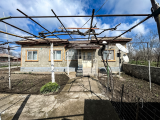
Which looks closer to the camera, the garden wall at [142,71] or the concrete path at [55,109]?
the concrete path at [55,109]

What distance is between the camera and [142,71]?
6.75 meters

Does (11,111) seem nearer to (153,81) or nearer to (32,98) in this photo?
(32,98)

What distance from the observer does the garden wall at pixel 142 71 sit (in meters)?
5.43

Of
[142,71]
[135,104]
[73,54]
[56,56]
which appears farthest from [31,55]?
[142,71]

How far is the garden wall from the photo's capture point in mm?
5434

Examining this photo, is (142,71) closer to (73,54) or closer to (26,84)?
(73,54)

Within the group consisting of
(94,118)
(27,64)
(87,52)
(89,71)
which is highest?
(87,52)

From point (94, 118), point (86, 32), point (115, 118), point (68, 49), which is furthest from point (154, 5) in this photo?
point (68, 49)

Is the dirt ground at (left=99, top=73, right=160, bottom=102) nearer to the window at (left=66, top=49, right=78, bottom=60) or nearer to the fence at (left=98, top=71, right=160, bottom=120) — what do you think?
the fence at (left=98, top=71, right=160, bottom=120)

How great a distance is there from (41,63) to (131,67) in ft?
38.4

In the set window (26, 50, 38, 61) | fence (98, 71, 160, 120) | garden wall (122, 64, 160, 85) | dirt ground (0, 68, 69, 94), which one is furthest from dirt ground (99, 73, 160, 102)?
window (26, 50, 38, 61)

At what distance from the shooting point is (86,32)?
372cm

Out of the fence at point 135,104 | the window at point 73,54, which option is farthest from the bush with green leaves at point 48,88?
the window at point 73,54

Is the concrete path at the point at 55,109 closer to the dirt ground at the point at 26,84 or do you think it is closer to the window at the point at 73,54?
the dirt ground at the point at 26,84
